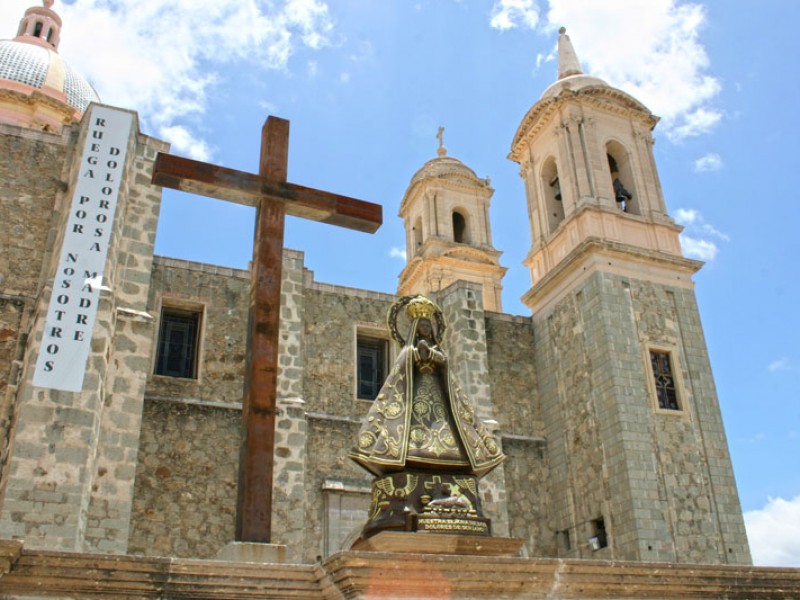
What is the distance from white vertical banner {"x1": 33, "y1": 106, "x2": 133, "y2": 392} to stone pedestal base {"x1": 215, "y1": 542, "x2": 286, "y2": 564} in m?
5.90

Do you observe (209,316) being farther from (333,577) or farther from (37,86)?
(37,86)

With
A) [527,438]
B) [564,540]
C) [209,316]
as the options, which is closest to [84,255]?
[209,316]

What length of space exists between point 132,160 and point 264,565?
9625 mm

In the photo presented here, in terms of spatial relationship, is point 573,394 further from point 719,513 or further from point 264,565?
point 264,565

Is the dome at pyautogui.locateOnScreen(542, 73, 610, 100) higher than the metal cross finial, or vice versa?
the metal cross finial

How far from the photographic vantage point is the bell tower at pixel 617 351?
13.0 meters

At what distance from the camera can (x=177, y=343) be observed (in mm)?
13727

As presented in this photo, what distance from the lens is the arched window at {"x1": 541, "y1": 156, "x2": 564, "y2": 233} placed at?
57.5 feet

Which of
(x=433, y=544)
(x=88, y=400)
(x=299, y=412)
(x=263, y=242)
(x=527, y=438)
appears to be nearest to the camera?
(x=433, y=544)

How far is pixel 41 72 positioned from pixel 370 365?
1841 cm

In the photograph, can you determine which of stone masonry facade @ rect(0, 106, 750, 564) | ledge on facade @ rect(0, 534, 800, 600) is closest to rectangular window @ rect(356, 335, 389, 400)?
stone masonry facade @ rect(0, 106, 750, 564)

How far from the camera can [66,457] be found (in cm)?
985

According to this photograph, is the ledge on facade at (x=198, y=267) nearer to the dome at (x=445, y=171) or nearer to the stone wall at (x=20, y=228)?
the stone wall at (x=20, y=228)

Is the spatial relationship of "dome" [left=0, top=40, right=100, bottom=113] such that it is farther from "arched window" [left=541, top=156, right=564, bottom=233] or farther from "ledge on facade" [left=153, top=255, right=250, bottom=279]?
"arched window" [left=541, top=156, right=564, bottom=233]
